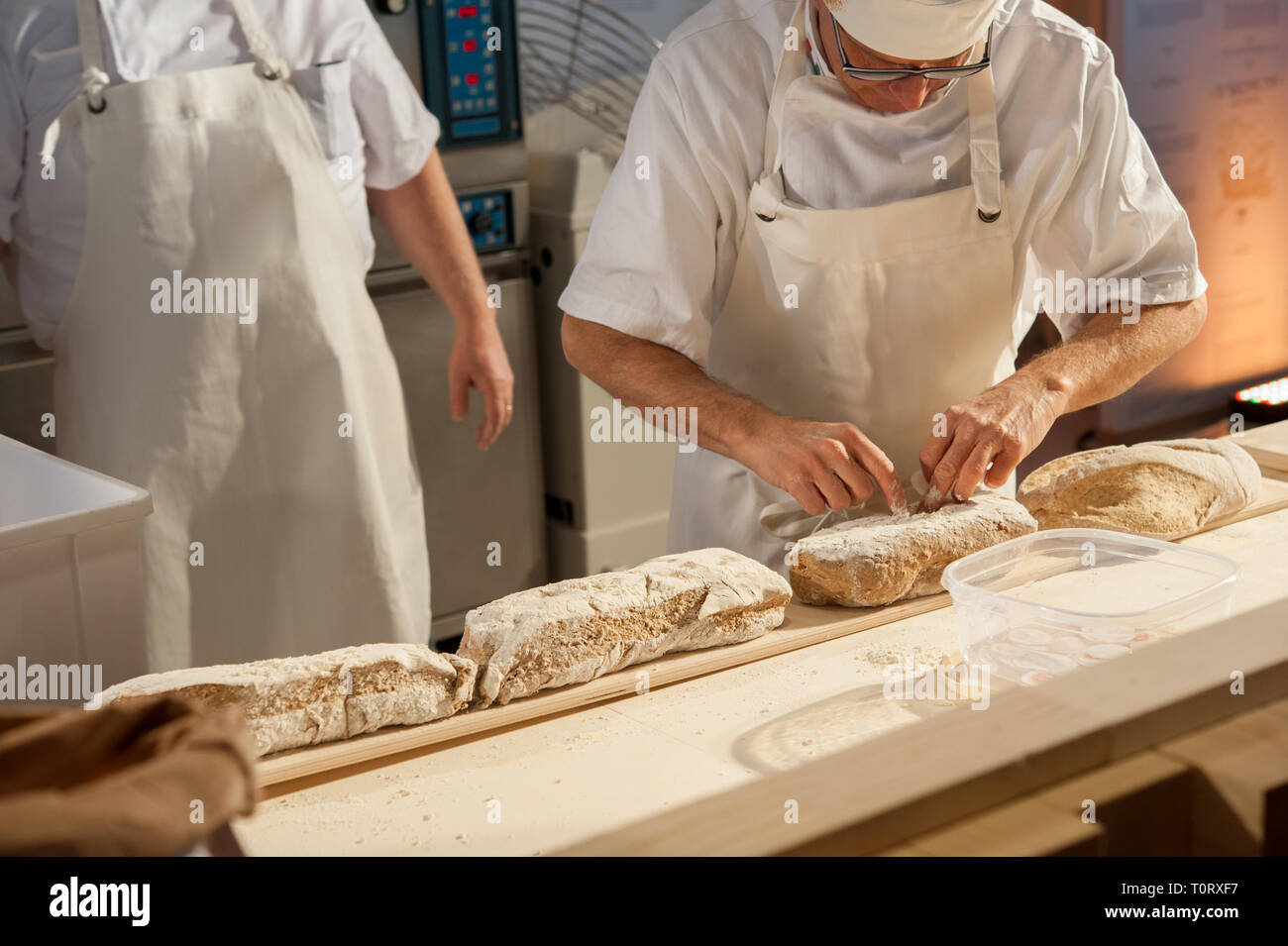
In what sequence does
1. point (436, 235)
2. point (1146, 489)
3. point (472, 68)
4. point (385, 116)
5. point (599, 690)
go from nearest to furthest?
point (599, 690)
point (1146, 489)
point (385, 116)
point (436, 235)
point (472, 68)

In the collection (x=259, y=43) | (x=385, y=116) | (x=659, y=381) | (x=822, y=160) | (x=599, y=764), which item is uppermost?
(x=259, y=43)

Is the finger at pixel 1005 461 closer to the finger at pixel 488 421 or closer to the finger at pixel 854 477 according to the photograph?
the finger at pixel 854 477

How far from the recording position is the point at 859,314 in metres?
1.73

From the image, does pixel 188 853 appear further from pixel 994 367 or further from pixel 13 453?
pixel 994 367

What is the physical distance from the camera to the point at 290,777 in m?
0.98

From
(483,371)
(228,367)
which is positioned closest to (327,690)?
(228,367)

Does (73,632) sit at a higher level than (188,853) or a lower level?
lower

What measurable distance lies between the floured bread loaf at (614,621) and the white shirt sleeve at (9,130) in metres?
1.29

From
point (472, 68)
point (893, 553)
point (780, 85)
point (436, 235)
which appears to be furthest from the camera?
point (472, 68)

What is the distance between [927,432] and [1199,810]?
1.24m

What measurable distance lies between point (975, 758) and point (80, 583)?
87 centimetres

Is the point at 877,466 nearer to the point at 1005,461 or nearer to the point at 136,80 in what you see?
the point at 1005,461

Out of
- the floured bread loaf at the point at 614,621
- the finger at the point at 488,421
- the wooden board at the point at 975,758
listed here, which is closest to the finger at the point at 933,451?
the floured bread loaf at the point at 614,621
